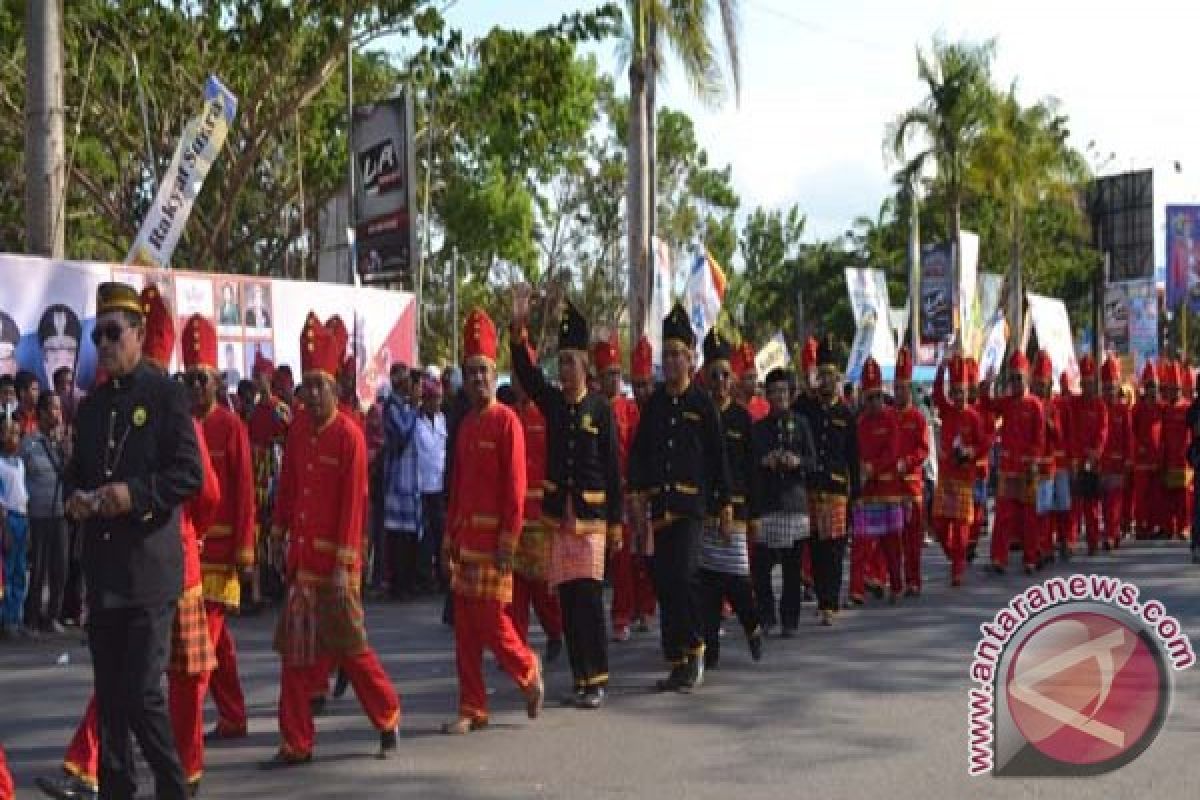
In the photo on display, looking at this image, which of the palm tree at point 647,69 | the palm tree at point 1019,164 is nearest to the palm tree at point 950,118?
the palm tree at point 1019,164

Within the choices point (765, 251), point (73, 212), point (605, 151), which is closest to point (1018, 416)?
point (73, 212)

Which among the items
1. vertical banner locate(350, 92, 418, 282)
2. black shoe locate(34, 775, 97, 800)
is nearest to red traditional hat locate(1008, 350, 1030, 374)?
vertical banner locate(350, 92, 418, 282)

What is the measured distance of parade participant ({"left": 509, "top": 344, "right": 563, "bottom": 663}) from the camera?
10.0 metres

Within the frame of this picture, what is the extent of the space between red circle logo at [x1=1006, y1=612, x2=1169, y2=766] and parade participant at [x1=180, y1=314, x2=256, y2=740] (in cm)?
379

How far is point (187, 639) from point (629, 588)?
5627 millimetres

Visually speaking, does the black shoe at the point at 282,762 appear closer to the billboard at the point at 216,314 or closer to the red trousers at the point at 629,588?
the red trousers at the point at 629,588

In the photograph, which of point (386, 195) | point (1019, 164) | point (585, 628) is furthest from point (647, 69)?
point (1019, 164)

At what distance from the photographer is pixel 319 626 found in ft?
24.5

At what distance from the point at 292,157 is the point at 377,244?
38.9ft

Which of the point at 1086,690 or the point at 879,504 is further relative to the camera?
the point at 879,504

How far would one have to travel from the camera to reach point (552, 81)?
2295 centimetres

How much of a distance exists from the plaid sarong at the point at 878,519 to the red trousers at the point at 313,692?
6569 millimetres

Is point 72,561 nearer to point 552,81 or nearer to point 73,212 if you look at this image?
point 552,81

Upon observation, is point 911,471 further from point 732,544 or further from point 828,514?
point 732,544
